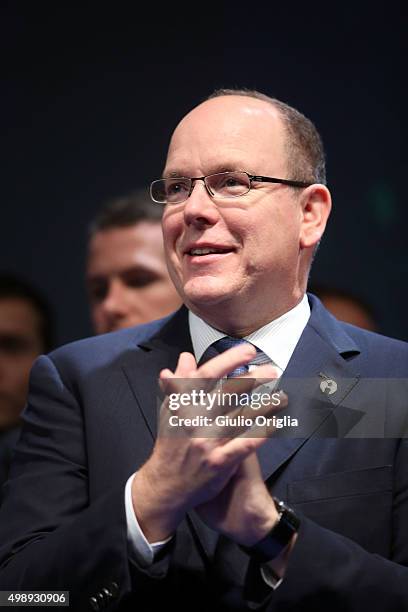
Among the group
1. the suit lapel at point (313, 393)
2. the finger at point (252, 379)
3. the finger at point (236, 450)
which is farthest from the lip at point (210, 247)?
the finger at point (236, 450)

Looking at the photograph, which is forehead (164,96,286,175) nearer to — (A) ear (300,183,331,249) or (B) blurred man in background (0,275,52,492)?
(A) ear (300,183,331,249)

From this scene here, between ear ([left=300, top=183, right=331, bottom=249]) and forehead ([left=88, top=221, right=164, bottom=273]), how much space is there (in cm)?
99

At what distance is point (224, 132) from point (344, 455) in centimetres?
61

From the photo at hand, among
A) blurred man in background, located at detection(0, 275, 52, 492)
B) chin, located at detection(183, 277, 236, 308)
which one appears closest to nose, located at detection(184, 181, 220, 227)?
chin, located at detection(183, 277, 236, 308)

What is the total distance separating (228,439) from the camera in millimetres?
1402

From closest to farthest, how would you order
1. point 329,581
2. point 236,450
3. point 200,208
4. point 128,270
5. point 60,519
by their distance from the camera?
point 236,450, point 329,581, point 60,519, point 200,208, point 128,270

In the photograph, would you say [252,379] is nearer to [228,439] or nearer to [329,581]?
[228,439]

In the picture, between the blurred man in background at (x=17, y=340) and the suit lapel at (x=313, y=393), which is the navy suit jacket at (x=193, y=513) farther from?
the blurred man in background at (x=17, y=340)

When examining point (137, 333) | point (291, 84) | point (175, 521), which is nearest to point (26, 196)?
point (291, 84)

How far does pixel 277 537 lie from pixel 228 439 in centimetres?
18

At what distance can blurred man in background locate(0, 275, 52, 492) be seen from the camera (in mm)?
2887

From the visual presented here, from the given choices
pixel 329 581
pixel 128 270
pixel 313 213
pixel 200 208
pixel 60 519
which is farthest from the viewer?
pixel 128 270

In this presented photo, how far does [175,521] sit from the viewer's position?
4.71ft

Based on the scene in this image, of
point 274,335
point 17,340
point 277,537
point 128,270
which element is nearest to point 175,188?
point 274,335
